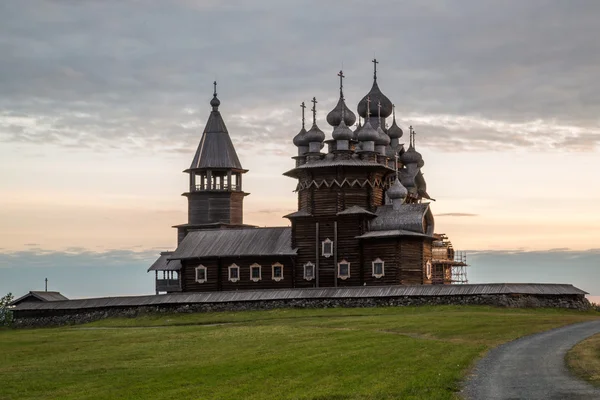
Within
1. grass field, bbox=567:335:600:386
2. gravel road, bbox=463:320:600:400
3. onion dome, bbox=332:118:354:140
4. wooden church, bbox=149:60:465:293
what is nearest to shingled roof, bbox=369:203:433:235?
wooden church, bbox=149:60:465:293

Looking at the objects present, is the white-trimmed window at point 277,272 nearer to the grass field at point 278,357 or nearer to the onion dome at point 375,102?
the onion dome at point 375,102

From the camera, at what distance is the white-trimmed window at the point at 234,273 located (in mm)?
72562

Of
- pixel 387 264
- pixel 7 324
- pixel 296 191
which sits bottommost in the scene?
pixel 7 324

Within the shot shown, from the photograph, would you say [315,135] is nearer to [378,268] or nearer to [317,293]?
[378,268]

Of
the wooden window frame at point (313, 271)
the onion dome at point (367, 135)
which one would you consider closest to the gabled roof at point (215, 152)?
the wooden window frame at point (313, 271)

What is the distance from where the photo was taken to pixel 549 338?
117 ft

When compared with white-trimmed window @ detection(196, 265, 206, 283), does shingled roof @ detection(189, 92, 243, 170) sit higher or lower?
higher

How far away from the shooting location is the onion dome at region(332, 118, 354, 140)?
69.3 metres

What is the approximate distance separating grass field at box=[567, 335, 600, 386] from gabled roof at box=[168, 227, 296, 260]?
3903cm

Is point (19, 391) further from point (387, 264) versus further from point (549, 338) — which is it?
point (387, 264)

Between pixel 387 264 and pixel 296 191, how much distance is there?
33.6 feet

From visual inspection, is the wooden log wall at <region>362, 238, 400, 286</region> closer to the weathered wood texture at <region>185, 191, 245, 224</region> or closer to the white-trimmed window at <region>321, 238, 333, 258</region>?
the white-trimmed window at <region>321, 238, 333, 258</region>

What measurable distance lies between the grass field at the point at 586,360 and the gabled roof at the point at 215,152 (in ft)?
182

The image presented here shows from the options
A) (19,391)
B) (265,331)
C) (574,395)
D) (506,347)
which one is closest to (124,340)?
(265,331)
